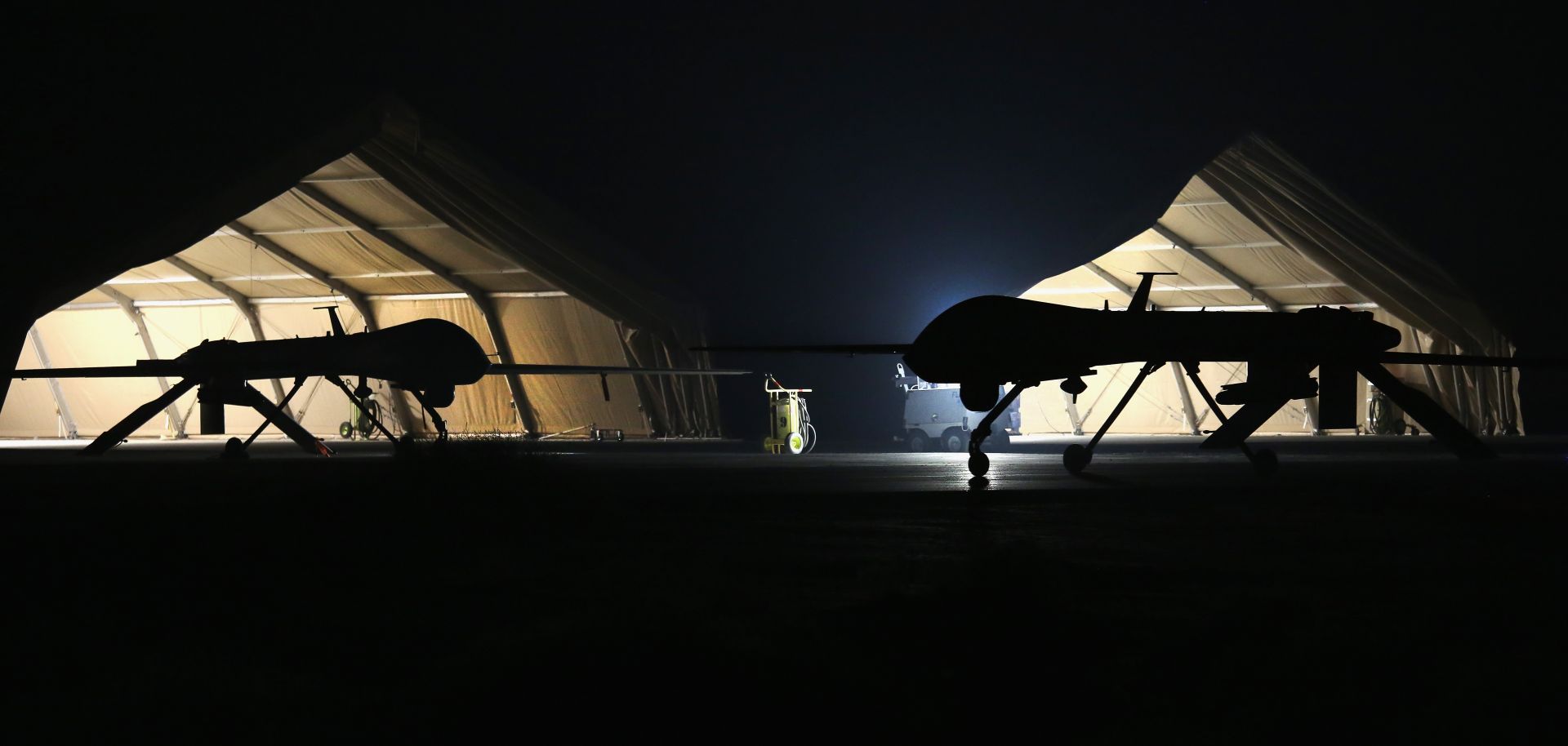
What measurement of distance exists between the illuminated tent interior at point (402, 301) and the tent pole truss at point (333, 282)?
0.23ft

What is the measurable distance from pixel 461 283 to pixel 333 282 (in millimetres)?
5700

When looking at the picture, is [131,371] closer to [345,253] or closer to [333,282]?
[345,253]

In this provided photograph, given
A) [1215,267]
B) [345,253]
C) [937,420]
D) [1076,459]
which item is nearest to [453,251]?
[345,253]

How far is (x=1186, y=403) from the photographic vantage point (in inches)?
1843

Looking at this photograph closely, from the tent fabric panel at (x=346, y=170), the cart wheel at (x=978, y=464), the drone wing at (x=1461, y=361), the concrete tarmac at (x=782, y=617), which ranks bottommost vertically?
the concrete tarmac at (x=782, y=617)

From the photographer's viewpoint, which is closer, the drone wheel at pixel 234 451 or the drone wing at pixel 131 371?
the drone wheel at pixel 234 451

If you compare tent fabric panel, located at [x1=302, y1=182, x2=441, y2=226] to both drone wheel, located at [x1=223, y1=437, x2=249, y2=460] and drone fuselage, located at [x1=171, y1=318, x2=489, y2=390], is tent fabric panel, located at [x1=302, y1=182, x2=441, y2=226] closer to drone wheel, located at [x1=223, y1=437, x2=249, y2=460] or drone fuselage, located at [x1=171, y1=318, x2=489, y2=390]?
drone fuselage, located at [x1=171, y1=318, x2=489, y2=390]

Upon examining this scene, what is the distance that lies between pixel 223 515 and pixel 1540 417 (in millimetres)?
38975

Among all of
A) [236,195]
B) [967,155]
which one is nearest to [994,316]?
[967,155]

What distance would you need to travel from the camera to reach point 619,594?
700cm

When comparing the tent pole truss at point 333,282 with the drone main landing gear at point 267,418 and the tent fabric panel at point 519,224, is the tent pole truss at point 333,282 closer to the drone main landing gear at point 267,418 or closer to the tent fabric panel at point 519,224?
the tent fabric panel at point 519,224

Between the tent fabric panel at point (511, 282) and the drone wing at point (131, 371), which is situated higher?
the tent fabric panel at point (511, 282)

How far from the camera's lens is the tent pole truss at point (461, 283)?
1380 inches

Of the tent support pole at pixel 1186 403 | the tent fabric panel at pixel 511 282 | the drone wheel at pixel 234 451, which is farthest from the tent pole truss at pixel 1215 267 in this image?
the drone wheel at pixel 234 451
